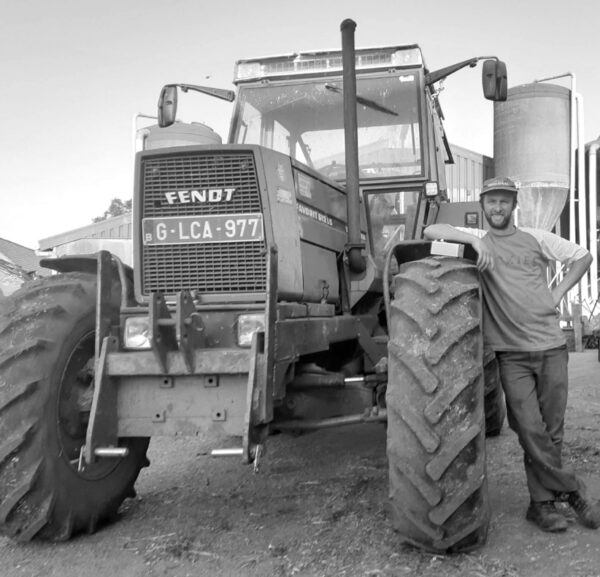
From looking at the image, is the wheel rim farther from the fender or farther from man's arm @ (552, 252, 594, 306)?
man's arm @ (552, 252, 594, 306)

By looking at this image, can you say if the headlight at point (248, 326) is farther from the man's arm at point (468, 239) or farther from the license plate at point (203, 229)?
the man's arm at point (468, 239)

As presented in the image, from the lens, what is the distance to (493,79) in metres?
4.21

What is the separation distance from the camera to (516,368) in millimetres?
3367

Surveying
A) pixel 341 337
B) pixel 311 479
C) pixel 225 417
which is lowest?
pixel 311 479

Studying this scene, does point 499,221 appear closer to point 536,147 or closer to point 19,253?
point 536,147

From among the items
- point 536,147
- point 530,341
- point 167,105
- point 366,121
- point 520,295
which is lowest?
point 530,341

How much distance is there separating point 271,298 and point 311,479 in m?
1.81

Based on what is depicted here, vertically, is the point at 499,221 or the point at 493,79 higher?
the point at 493,79

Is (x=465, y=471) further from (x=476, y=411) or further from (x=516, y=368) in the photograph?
(x=516, y=368)

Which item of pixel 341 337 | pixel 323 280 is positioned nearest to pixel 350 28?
pixel 323 280

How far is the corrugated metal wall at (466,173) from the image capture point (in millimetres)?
12766

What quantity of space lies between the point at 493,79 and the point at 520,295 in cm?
158

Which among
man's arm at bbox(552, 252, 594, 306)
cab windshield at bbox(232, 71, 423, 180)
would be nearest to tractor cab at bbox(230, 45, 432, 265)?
cab windshield at bbox(232, 71, 423, 180)

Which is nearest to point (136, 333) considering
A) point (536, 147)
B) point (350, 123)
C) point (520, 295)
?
point (350, 123)
